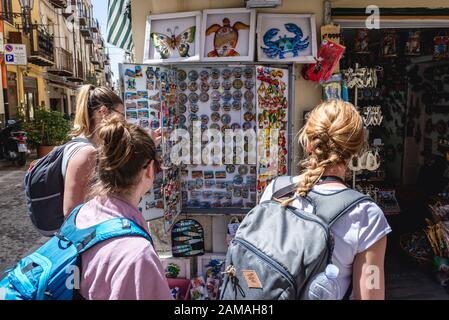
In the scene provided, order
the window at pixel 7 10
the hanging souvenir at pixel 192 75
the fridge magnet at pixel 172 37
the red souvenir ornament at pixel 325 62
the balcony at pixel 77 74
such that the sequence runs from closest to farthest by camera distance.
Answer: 1. the red souvenir ornament at pixel 325 62
2. the fridge magnet at pixel 172 37
3. the hanging souvenir at pixel 192 75
4. the window at pixel 7 10
5. the balcony at pixel 77 74

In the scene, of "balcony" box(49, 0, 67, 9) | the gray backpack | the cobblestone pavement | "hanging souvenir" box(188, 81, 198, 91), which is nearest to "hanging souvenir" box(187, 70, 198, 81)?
"hanging souvenir" box(188, 81, 198, 91)

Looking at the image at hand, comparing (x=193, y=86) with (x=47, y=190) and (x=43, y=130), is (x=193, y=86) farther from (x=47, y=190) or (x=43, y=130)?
(x=43, y=130)

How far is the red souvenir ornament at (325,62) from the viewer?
3.37 m

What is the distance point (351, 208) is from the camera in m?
1.29

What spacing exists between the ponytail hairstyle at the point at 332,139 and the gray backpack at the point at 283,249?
0.08m

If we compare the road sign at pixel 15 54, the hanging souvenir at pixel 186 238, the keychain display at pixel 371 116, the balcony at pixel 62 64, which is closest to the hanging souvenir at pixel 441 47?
the keychain display at pixel 371 116

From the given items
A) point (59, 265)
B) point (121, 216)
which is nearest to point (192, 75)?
point (121, 216)

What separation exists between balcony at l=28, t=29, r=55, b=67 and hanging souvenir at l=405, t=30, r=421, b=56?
16.2 m

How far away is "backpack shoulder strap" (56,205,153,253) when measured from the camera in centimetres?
119

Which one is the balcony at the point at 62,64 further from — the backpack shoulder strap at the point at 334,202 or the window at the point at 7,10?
the backpack shoulder strap at the point at 334,202

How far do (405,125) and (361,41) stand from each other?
1.92 meters

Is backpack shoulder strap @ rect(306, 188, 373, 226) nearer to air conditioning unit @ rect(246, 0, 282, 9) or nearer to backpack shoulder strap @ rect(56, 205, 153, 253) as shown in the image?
backpack shoulder strap @ rect(56, 205, 153, 253)

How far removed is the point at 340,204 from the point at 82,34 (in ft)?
117
